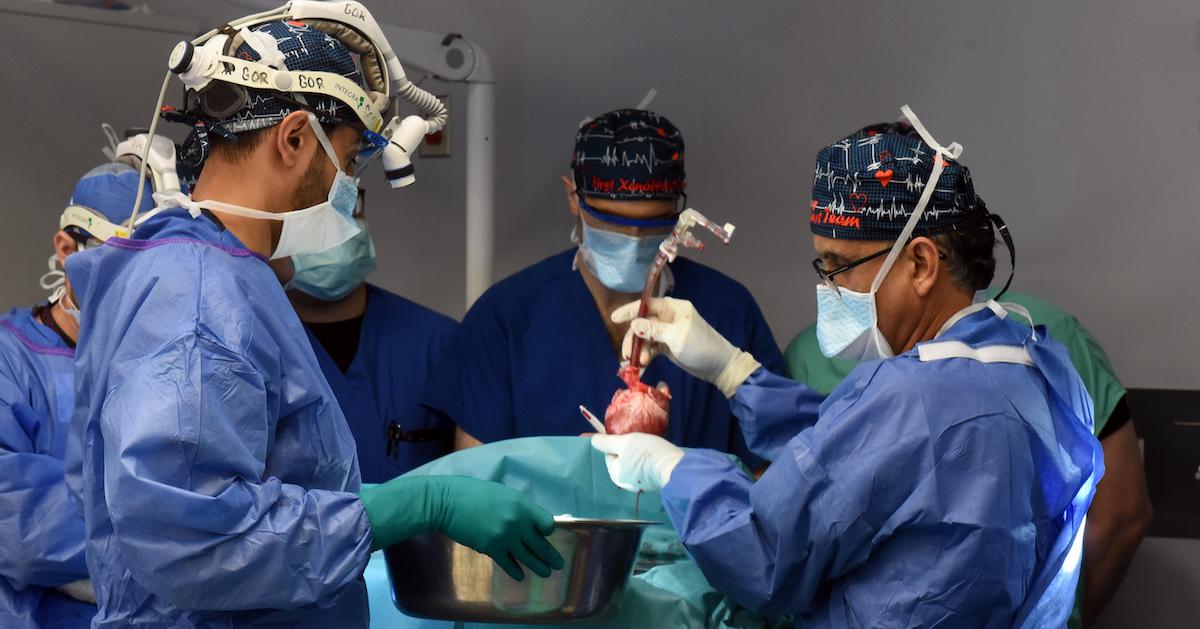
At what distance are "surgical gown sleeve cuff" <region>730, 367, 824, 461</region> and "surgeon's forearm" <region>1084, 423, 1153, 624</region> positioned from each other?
0.85m

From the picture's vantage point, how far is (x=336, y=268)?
9.11 feet

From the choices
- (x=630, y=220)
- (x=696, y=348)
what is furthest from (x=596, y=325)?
(x=696, y=348)

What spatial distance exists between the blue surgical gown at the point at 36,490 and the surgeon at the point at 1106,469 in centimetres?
158

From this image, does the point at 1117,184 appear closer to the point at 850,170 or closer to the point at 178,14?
the point at 850,170

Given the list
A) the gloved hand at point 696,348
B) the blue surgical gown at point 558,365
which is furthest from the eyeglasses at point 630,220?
the gloved hand at point 696,348

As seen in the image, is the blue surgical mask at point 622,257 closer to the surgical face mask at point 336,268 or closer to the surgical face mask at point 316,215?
the surgical face mask at point 336,268

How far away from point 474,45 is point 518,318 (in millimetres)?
806

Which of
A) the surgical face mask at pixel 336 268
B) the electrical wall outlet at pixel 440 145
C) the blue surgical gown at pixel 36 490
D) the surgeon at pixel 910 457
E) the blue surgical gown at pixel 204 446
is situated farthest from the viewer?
the electrical wall outlet at pixel 440 145

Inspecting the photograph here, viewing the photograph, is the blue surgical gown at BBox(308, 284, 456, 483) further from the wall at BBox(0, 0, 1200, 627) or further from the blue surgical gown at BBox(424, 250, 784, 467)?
the wall at BBox(0, 0, 1200, 627)

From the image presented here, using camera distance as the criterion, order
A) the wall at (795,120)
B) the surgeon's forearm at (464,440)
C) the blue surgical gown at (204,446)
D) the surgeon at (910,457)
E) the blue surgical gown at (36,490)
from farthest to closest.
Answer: the wall at (795,120)
the surgeon's forearm at (464,440)
the blue surgical gown at (36,490)
the surgeon at (910,457)
the blue surgical gown at (204,446)

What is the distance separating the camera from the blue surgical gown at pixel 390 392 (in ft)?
9.04

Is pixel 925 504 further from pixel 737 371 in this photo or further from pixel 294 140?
pixel 294 140

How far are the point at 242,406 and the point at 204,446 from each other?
0.24 ft

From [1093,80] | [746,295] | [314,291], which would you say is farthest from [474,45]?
[1093,80]
